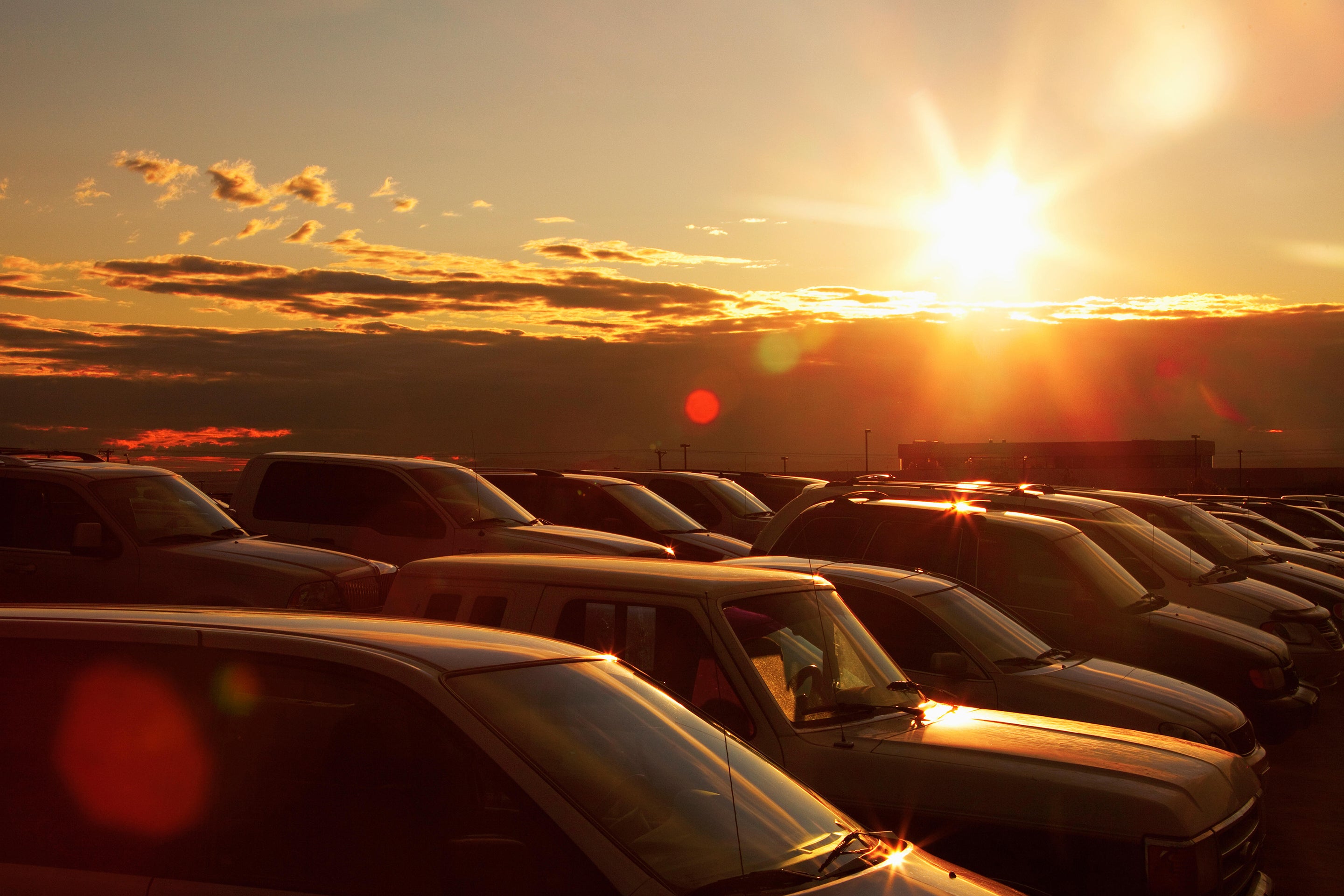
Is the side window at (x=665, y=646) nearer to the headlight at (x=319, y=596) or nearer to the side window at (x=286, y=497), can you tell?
the headlight at (x=319, y=596)

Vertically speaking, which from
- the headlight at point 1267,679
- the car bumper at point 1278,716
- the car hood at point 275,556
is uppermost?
the car hood at point 275,556

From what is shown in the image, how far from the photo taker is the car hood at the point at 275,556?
913 cm

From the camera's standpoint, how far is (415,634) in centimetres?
324

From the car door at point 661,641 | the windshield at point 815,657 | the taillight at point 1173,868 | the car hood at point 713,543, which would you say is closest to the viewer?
the taillight at point 1173,868

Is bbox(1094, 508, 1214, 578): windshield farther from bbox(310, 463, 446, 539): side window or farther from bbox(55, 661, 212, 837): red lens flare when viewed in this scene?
bbox(55, 661, 212, 837): red lens flare

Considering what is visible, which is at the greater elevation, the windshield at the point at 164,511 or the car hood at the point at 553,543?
the windshield at the point at 164,511

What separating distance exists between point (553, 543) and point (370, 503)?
2.06 meters

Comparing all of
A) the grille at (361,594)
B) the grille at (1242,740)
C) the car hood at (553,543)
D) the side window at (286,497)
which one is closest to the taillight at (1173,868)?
the grille at (1242,740)

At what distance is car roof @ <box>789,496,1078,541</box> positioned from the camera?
8.86 meters

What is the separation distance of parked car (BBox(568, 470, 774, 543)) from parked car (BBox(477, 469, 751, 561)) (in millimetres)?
2036

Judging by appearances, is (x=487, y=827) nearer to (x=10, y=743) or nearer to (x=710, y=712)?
(x=10, y=743)

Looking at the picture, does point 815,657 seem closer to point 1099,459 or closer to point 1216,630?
point 1216,630

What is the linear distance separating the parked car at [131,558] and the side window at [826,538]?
356cm

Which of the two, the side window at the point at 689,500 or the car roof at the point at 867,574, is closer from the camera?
the car roof at the point at 867,574
